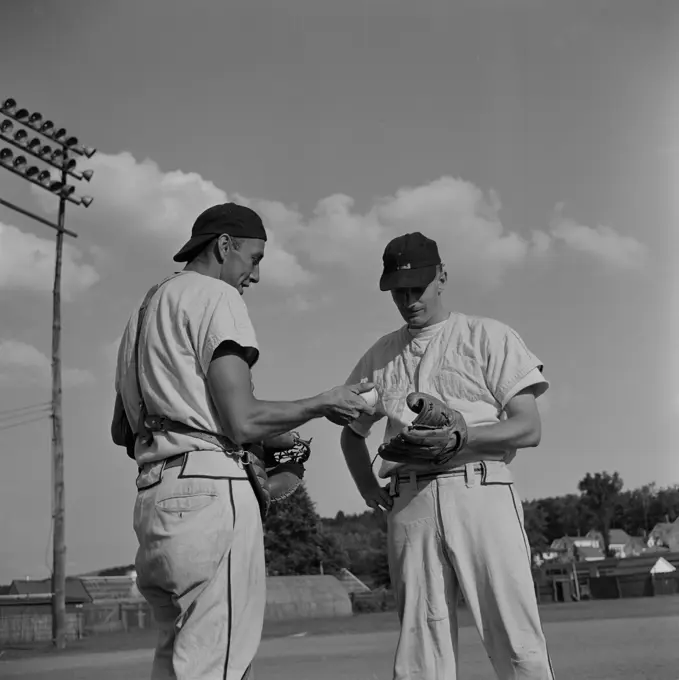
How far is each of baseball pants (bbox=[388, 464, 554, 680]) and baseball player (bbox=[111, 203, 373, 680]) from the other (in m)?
0.85

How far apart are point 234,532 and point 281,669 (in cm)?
947

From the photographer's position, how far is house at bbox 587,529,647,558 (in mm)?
123625

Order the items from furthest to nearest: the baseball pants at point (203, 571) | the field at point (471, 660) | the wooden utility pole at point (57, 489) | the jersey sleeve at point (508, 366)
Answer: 1. the wooden utility pole at point (57, 489)
2. the field at point (471, 660)
3. the jersey sleeve at point (508, 366)
4. the baseball pants at point (203, 571)

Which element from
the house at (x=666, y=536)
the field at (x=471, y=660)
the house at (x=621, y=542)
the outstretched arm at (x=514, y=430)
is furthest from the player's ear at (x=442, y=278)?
the house at (x=621, y=542)

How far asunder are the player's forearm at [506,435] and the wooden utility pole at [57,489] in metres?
22.0

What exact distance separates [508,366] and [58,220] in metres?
24.0

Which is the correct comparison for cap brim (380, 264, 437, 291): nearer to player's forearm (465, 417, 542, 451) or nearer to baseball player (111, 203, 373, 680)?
player's forearm (465, 417, 542, 451)

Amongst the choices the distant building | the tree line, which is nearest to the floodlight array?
the tree line

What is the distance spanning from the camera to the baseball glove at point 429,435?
3.96 metres

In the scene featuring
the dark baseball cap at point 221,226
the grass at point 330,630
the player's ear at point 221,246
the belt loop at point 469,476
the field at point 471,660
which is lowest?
the grass at point 330,630

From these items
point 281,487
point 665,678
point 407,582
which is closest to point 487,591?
point 407,582

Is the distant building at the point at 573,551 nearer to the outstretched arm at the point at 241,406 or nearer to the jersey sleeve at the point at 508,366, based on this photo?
the jersey sleeve at the point at 508,366

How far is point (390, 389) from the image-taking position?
15.3 feet

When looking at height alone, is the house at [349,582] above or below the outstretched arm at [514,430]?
below
